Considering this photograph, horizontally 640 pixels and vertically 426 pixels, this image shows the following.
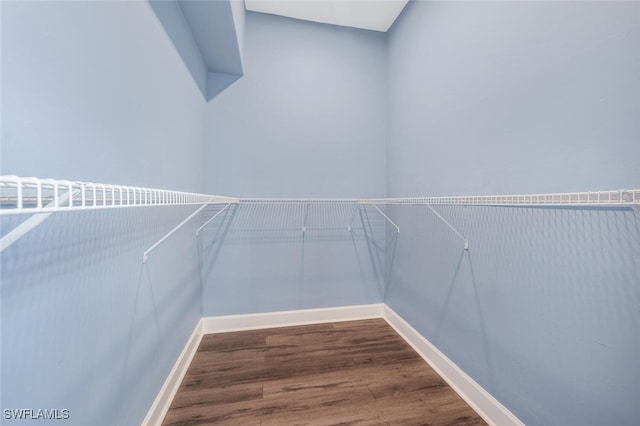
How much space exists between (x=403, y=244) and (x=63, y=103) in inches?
77.8

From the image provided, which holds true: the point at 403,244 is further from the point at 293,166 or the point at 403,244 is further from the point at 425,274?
the point at 293,166

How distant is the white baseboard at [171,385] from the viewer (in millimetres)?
1079

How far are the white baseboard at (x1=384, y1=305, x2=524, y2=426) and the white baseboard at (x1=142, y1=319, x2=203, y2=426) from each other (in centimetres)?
158

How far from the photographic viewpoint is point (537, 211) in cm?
95

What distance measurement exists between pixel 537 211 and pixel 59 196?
147cm

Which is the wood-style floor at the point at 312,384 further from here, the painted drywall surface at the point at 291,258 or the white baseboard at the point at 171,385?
the painted drywall surface at the point at 291,258

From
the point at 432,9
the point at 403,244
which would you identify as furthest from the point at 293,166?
the point at 432,9

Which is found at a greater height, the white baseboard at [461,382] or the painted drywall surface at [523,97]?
the painted drywall surface at [523,97]

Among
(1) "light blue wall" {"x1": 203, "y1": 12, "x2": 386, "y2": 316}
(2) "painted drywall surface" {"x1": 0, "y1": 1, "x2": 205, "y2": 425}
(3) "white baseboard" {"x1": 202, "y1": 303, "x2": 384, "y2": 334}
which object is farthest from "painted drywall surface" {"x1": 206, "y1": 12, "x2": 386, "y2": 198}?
(3) "white baseboard" {"x1": 202, "y1": 303, "x2": 384, "y2": 334}

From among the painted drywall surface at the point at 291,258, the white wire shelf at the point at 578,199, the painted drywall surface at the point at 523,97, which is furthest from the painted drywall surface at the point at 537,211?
the painted drywall surface at the point at 291,258

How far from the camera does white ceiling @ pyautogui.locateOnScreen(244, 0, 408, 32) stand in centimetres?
185

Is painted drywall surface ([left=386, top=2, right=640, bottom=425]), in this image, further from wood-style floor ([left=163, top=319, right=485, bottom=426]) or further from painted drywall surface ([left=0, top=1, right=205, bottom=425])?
painted drywall surface ([left=0, top=1, right=205, bottom=425])

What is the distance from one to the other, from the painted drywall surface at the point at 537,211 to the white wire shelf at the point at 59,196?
4.36 feet

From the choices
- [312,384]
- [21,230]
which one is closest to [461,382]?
[312,384]
